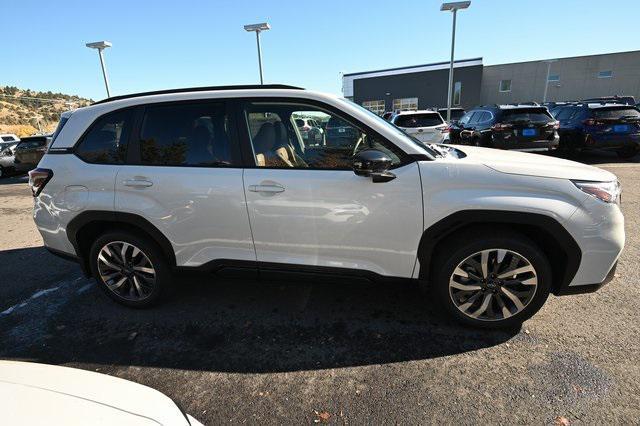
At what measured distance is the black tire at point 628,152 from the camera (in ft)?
35.3

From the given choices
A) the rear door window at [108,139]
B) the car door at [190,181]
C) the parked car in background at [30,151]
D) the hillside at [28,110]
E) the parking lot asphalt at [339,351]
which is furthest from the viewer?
the hillside at [28,110]

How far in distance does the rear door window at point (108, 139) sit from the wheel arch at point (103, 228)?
485 mm

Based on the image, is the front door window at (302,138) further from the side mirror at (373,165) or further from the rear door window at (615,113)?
the rear door window at (615,113)

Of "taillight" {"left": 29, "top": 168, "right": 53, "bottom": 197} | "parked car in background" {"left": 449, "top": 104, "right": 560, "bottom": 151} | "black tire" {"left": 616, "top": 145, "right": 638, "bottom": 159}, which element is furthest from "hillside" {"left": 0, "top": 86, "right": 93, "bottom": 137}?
"black tire" {"left": 616, "top": 145, "right": 638, "bottom": 159}

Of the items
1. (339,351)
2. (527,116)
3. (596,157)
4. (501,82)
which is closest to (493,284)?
(339,351)

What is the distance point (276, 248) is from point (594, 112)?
1151cm

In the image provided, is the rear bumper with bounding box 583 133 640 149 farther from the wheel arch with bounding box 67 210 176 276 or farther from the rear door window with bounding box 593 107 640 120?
the wheel arch with bounding box 67 210 176 276

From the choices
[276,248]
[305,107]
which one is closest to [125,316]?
[276,248]

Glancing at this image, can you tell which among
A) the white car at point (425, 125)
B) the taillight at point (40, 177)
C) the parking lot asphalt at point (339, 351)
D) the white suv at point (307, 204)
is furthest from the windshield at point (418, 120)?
the taillight at point (40, 177)

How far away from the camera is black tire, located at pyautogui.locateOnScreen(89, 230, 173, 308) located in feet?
11.2

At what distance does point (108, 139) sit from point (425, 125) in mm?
9143

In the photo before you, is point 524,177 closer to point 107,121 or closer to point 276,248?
point 276,248

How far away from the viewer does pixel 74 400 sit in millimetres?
1480

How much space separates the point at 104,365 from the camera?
2.83 metres
